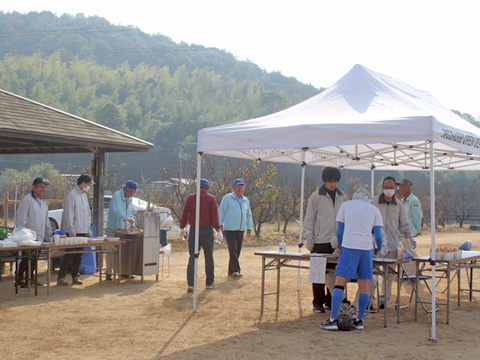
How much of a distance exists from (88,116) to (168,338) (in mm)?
78864

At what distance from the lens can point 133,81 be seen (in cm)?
11288

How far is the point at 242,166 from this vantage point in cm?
2172

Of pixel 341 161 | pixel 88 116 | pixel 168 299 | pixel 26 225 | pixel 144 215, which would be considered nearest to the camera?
pixel 168 299

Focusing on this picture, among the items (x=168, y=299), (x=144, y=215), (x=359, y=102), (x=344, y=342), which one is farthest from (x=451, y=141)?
(x=144, y=215)

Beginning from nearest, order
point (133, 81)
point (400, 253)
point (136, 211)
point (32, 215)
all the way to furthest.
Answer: point (400, 253), point (32, 215), point (136, 211), point (133, 81)

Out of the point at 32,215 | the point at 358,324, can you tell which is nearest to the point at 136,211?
the point at 32,215

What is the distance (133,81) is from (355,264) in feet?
363

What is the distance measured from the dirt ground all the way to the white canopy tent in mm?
691

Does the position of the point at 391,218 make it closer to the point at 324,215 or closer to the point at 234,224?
the point at 324,215

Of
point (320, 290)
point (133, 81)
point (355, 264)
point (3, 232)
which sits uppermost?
point (133, 81)

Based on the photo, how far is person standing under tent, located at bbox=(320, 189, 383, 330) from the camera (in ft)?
20.2

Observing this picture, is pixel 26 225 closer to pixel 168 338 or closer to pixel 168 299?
pixel 168 299

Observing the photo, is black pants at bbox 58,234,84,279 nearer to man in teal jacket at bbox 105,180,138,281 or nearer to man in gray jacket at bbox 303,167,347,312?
man in teal jacket at bbox 105,180,138,281

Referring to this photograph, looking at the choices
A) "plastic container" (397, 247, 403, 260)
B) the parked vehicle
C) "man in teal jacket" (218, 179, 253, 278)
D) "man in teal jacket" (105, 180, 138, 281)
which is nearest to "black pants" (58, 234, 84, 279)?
"man in teal jacket" (105, 180, 138, 281)
